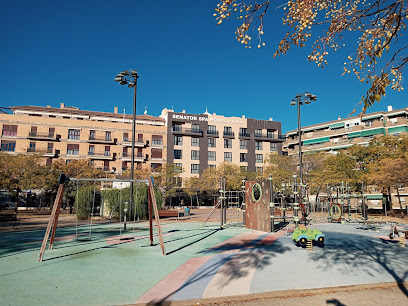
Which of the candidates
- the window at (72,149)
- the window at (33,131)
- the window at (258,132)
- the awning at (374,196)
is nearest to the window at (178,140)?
the window at (258,132)

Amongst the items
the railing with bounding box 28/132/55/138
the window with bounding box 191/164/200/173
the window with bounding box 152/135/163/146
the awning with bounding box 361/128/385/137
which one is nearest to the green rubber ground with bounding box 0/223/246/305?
the railing with bounding box 28/132/55/138

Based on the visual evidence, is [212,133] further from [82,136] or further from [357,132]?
[357,132]

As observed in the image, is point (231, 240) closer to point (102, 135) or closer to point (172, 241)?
point (172, 241)

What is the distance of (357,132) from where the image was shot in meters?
52.9

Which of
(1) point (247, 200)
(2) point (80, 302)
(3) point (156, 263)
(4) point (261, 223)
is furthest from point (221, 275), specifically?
(1) point (247, 200)

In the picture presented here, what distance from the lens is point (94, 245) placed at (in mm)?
10680

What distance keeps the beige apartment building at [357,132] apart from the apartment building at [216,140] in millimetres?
6426

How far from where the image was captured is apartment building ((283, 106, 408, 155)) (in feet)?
161

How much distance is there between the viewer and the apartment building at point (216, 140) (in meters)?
55.8

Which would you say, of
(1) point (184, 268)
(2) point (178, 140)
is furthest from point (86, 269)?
(2) point (178, 140)

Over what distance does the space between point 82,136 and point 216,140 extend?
25337 millimetres

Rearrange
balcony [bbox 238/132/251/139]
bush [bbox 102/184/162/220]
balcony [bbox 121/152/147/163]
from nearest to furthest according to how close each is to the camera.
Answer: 1. bush [bbox 102/184/162/220]
2. balcony [bbox 121/152/147/163]
3. balcony [bbox 238/132/251/139]

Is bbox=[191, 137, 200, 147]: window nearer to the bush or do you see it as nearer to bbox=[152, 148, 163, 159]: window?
bbox=[152, 148, 163, 159]: window

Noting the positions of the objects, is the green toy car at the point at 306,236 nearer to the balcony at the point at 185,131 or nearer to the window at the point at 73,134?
the balcony at the point at 185,131
